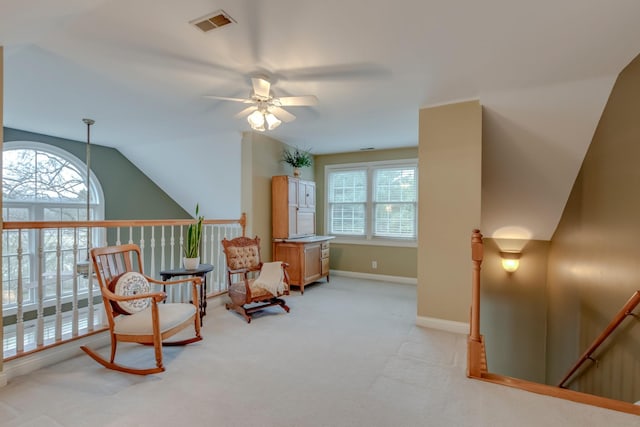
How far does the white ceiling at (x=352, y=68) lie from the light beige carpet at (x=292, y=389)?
2402 millimetres

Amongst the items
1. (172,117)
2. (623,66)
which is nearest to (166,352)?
(172,117)

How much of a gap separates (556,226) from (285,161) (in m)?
4.21

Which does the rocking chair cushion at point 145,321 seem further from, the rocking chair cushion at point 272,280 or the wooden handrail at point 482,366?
the wooden handrail at point 482,366

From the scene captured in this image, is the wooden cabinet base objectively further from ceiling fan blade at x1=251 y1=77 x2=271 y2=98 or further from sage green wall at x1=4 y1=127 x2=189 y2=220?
sage green wall at x1=4 y1=127 x2=189 y2=220

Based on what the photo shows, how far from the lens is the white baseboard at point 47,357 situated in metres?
2.22

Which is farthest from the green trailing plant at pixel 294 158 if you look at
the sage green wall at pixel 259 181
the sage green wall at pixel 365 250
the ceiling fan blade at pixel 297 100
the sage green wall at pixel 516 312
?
the sage green wall at pixel 516 312

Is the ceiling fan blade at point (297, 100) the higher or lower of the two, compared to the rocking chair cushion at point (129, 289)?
higher

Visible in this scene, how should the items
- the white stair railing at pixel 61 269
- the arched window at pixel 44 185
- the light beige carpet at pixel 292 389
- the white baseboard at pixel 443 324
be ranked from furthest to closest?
the arched window at pixel 44 185 < the white stair railing at pixel 61 269 < the white baseboard at pixel 443 324 < the light beige carpet at pixel 292 389

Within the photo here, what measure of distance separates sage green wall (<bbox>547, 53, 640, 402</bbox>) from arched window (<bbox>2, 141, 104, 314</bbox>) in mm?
6284

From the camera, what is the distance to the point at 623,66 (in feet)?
8.11

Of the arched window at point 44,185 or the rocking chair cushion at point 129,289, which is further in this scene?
the arched window at point 44,185

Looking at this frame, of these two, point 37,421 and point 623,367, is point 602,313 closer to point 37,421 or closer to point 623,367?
point 623,367

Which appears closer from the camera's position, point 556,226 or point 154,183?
point 556,226

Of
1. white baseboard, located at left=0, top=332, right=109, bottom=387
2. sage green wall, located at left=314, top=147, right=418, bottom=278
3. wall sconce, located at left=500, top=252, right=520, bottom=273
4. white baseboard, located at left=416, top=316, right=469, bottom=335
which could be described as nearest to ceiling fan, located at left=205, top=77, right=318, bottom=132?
white baseboard, located at left=0, top=332, right=109, bottom=387
